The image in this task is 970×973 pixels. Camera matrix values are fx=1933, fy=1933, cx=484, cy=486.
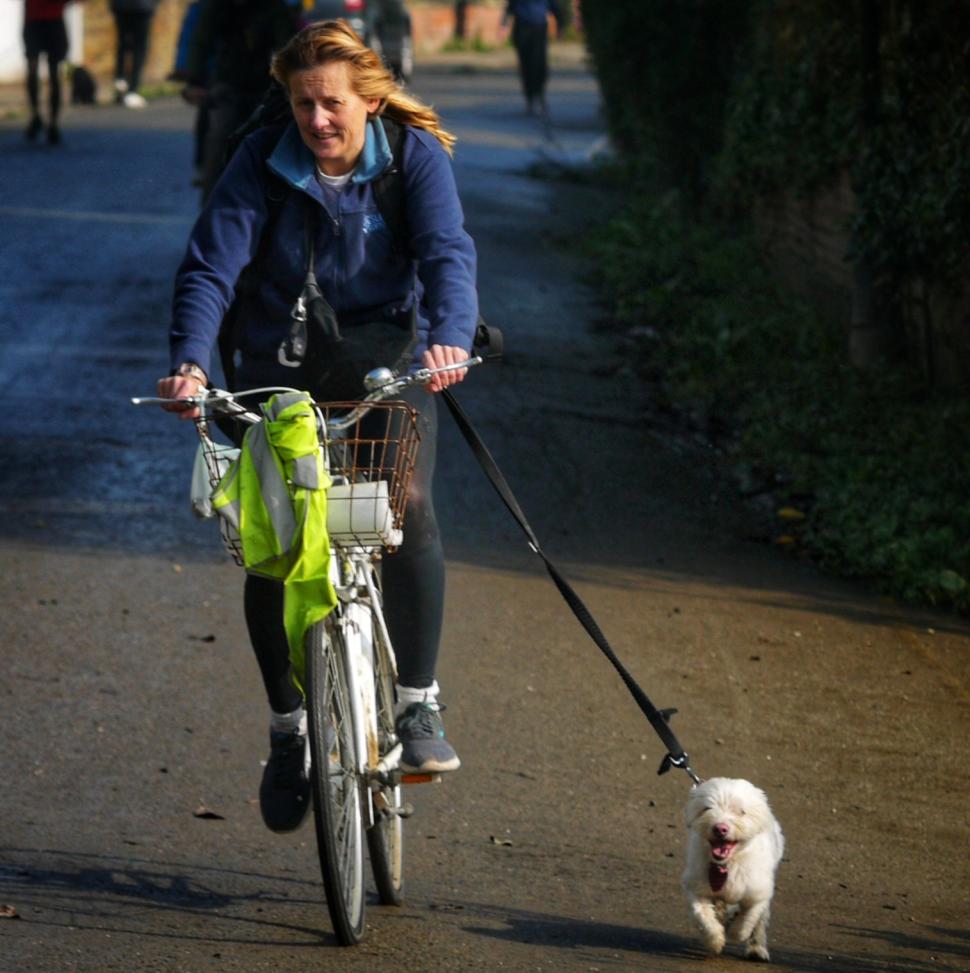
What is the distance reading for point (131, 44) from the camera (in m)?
27.9

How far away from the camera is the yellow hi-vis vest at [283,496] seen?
3988 millimetres

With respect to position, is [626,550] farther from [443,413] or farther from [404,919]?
[404,919]

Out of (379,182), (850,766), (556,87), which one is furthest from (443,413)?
(556,87)

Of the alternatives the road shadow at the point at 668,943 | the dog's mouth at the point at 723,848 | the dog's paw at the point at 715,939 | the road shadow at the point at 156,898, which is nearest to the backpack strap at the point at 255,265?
the road shadow at the point at 156,898

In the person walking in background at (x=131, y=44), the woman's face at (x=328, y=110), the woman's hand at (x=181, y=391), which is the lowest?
the person walking in background at (x=131, y=44)

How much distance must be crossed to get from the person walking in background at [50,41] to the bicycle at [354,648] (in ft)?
57.4

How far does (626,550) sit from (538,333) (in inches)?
179

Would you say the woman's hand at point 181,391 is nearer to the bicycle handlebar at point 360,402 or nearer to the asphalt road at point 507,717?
the bicycle handlebar at point 360,402

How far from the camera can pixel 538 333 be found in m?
12.4

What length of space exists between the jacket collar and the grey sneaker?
1.26m

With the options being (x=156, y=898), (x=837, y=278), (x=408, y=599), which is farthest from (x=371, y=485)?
(x=837, y=278)

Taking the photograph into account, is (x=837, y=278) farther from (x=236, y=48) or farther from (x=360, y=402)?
(x=360, y=402)

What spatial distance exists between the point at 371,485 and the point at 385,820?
0.90 metres

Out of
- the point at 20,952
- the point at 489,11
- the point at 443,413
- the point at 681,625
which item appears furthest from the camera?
the point at 489,11
